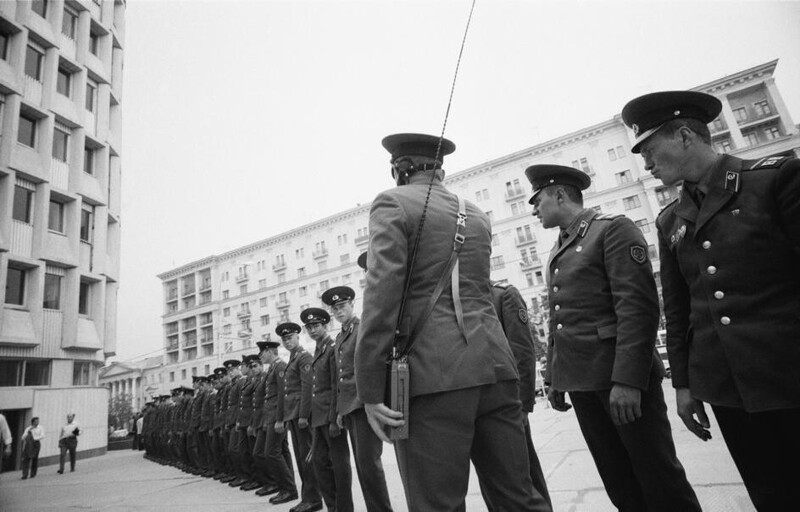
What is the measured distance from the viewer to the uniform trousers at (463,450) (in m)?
1.61

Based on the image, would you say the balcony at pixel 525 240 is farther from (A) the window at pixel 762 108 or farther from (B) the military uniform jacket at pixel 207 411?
(B) the military uniform jacket at pixel 207 411

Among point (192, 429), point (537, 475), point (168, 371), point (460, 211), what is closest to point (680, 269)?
point (460, 211)

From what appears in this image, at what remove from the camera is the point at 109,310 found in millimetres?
21078

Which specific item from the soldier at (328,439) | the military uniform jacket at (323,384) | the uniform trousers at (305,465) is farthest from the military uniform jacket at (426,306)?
the uniform trousers at (305,465)

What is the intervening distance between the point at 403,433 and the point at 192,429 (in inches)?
406

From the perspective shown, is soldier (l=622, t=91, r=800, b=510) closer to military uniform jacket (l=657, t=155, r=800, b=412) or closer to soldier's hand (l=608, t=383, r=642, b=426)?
military uniform jacket (l=657, t=155, r=800, b=412)

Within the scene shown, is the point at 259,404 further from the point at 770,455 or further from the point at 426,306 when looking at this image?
the point at 770,455

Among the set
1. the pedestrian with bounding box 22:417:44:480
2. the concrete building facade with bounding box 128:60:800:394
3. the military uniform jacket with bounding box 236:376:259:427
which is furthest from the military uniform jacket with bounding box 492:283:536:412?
the concrete building facade with bounding box 128:60:800:394

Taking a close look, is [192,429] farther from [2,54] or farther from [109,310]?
[2,54]

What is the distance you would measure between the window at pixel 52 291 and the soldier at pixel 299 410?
17161 mm

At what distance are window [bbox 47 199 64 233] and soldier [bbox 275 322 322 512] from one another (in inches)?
707

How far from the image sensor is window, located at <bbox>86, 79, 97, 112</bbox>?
69.7ft

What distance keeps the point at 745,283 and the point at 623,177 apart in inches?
1592

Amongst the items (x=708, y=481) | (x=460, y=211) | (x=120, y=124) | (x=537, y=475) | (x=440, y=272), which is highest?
(x=120, y=124)
